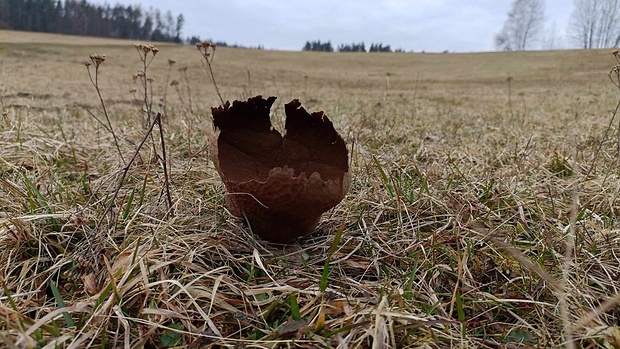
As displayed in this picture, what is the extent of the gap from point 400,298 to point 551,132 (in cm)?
385

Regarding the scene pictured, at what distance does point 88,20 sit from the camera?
68.0 meters

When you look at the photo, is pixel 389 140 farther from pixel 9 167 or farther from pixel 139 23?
pixel 139 23

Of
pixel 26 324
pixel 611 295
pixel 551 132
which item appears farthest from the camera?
pixel 551 132

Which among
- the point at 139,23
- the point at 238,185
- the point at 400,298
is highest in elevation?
the point at 139,23

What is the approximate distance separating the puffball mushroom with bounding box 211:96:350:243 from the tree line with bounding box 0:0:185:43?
59.4 metres

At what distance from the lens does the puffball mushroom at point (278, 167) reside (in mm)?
1605

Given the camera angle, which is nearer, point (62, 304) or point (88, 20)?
point (62, 304)

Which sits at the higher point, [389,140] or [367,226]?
[389,140]

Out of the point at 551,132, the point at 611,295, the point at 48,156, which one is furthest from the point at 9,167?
the point at 551,132

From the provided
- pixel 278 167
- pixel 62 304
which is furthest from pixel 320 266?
pixel 62 304

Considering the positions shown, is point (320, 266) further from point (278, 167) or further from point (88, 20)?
point (88, 20)

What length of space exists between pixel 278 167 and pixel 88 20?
78.1m

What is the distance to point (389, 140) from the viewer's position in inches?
151

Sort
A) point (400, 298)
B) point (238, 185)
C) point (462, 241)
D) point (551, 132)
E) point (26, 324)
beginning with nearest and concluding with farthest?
point (26, 324)
point (400, 298)
point (238, 185)
point (462, 241)
point (551, 132)
